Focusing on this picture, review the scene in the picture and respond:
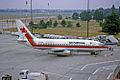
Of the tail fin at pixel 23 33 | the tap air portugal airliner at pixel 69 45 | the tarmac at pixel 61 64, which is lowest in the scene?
the tarmac at pixel 61 64

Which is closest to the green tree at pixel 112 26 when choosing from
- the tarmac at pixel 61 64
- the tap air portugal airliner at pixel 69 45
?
the tarmac at pixel 61 64

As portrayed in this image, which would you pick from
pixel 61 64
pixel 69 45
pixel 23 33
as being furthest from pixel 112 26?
pixel 61 64

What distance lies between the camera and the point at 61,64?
3844cm

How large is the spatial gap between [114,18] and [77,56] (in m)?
38.2

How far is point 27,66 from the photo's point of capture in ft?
120

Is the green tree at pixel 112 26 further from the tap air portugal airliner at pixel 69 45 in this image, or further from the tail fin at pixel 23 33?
the tail fin at pixel 23 33

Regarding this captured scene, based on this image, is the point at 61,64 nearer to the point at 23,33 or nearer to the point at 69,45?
the point at 69,45

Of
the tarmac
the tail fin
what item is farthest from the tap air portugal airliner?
the tarmac

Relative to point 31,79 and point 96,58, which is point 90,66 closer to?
point 96,58

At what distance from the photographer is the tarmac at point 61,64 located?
31.7 meters

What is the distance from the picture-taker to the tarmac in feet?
104

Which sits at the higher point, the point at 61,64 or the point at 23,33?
the point at 23,33

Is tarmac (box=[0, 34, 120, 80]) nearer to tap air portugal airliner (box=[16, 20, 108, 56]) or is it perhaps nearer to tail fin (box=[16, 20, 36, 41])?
tap air portugal airliner (box=[16, 20, 108, 56])

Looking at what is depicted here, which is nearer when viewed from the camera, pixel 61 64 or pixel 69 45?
pixel 61 64
